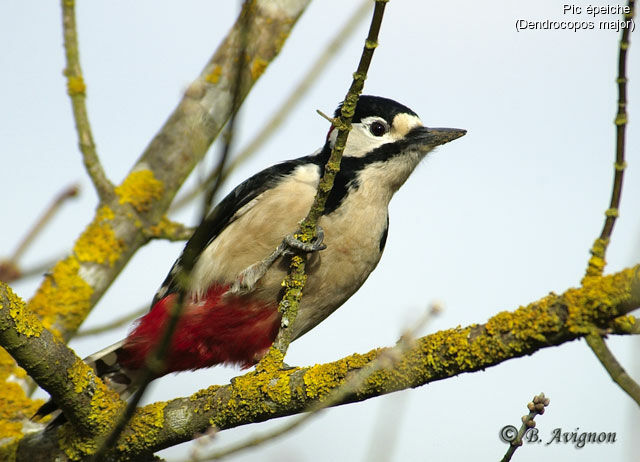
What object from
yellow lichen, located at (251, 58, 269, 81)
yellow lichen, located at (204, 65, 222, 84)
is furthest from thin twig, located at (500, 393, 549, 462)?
yellow lichen, located at (204, 65, 222, 84)

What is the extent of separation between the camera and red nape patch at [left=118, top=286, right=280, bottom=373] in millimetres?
4020

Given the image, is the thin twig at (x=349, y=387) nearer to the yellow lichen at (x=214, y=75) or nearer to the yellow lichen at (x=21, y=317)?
the yellow lichen at (x=21, y=317)

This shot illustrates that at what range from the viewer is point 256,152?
14.6ft

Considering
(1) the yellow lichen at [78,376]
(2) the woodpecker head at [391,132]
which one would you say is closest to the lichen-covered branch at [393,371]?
(1) the yellow lichen at [78,376]

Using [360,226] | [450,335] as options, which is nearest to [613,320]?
[450,335]

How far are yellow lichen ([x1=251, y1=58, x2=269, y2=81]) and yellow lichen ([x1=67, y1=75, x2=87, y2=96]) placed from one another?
0.92 m

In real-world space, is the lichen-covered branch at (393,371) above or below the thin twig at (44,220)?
below

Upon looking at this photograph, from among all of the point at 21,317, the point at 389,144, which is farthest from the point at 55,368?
the point at 389,144

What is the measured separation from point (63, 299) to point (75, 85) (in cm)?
117

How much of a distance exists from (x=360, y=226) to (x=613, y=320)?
83.4 inches

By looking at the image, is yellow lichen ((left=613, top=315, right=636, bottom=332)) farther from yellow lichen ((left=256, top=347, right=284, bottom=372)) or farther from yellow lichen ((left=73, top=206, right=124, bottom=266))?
yellow lichen ((left=73, top=206, right=124, bottom=266))

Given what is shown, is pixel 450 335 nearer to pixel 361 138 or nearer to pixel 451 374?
pixel 451 374

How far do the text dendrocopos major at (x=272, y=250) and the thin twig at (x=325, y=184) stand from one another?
20.6 inches

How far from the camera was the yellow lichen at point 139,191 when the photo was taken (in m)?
4.18
